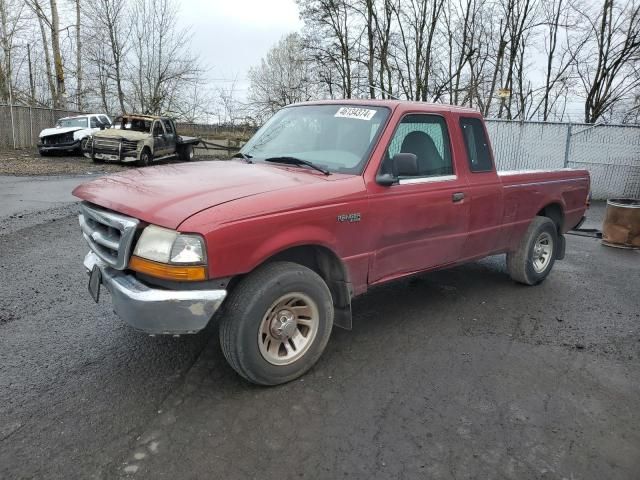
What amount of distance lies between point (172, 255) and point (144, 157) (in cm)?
1763

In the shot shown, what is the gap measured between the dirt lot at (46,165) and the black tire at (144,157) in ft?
1.66

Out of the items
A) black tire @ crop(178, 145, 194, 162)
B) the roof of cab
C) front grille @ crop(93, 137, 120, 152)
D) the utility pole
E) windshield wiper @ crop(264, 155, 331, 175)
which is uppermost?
the utility pole

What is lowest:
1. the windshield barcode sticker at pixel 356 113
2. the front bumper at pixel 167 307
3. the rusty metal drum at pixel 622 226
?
the rusty metal drum at pixel 622 226

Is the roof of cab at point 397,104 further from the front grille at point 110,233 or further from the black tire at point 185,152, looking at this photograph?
the black tire at point 185,152

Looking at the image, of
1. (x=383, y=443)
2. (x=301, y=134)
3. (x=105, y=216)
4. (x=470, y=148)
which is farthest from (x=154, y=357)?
(x=470, y=148)

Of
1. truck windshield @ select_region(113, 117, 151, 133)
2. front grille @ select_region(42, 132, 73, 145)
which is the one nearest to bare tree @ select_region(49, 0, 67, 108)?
front grille @ select_region(42, 132, 73, 145)

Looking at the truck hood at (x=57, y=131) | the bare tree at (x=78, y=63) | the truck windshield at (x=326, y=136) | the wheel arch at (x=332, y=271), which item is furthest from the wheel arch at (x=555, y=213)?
the bare tree at (x=78, y=63)

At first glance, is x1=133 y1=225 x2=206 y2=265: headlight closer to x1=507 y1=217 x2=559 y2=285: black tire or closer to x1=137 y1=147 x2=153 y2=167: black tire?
x1=507 y1=217 x2=559 y2=285: black tire

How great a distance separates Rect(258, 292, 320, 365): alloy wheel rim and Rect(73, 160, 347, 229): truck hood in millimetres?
768

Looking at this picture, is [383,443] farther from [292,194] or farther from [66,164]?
Answer: [66,164]

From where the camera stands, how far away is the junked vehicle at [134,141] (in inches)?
734

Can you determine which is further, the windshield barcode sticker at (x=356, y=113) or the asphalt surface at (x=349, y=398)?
the windshield barcode sticker at (x=356, y=113)

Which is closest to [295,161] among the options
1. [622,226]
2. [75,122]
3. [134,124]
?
[622,226]

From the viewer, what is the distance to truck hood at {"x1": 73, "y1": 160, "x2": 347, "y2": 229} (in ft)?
9.73
